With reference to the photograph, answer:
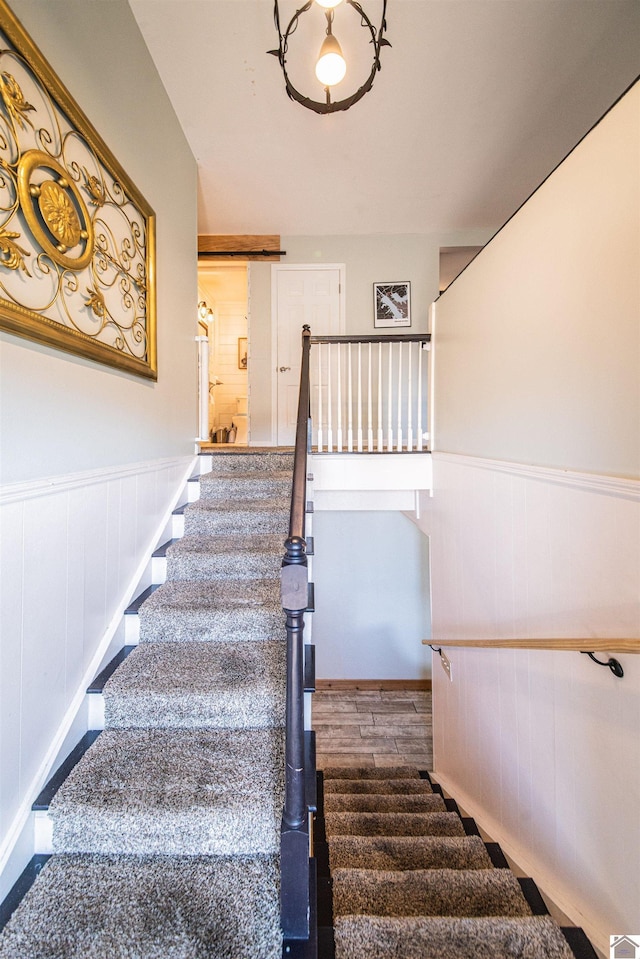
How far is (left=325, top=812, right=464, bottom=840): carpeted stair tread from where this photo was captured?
2.03 metres

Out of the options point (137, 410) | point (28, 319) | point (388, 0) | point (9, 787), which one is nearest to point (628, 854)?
point (9, 787)

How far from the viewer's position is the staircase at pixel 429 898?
1145mm

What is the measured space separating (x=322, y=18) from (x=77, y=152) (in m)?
1.60

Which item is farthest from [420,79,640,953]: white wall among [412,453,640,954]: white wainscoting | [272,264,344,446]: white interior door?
[272,264,344,446]: white interior door

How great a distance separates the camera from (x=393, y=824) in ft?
6.74

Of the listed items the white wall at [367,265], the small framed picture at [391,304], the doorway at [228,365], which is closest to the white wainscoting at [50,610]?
the white wall at [367,265]

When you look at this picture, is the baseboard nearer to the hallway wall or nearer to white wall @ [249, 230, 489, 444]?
the hallway wall

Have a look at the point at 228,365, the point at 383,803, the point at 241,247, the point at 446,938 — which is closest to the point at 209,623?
the point at 446,938

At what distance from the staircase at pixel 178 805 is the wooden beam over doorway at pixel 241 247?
3.80 metres

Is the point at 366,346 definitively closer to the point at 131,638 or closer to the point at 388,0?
the point at 388,0

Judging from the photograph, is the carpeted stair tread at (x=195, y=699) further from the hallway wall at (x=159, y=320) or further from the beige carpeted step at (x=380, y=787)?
the beige carpeted step at (x=380, y=787)

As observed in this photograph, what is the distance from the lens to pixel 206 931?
1.06m

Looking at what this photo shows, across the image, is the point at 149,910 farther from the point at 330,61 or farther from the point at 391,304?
the point at 391,304

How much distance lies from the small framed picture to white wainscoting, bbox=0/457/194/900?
3.48 meters
